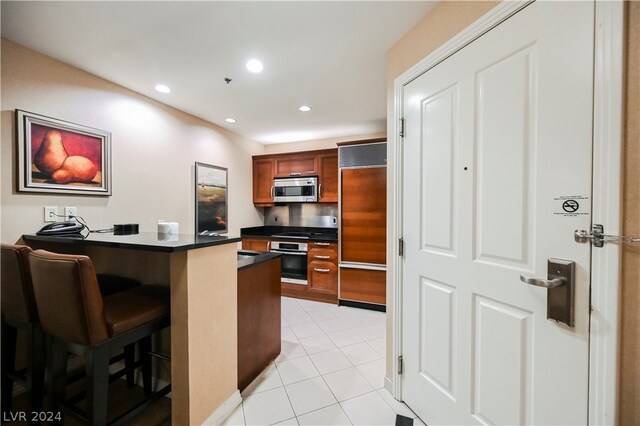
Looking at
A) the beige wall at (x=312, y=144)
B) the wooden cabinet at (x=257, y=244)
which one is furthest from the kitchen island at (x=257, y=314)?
the beige wall at (x=312, y=144)

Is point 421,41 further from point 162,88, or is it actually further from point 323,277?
point 323,277

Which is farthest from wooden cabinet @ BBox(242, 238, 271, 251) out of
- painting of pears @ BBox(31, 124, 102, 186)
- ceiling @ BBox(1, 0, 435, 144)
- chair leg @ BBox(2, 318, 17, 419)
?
chair leg @ BBox(2, 318, 17, 419)

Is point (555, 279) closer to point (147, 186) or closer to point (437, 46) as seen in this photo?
point (437, 46)

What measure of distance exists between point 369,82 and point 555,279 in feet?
7.00

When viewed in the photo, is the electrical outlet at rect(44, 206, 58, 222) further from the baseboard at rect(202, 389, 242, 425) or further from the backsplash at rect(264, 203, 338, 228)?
the backsplash at rect(264, 203, 338, 228)

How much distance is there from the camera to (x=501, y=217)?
110 cm

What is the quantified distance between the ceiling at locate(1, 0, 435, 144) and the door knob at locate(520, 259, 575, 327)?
1.51 m

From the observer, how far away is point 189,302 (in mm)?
1278

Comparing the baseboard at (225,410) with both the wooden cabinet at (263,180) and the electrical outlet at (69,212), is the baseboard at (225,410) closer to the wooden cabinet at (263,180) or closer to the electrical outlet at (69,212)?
the electrical outlet at (69,212)

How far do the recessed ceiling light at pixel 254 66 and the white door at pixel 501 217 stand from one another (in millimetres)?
1248

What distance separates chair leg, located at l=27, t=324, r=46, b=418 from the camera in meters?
1.33

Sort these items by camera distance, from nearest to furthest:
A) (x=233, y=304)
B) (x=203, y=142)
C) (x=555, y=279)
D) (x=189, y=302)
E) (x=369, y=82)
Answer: (x=555, y=279) < (x=189, y=302) < (x=233, y=304) < (x=369, y=82) < (x=203, y=142)

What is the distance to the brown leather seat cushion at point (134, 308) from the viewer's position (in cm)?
116

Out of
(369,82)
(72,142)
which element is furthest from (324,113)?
(72,142)
